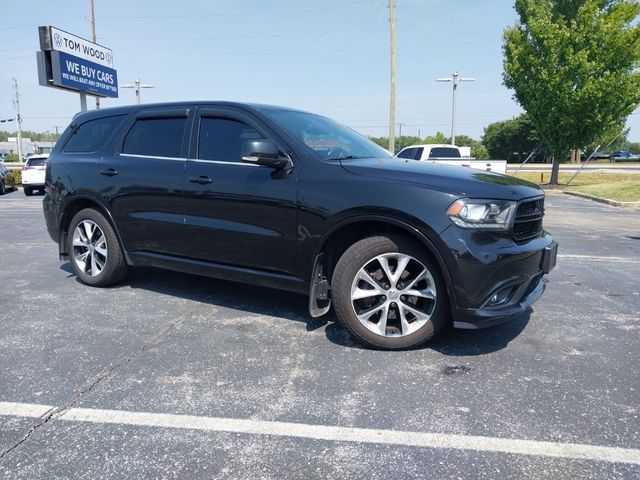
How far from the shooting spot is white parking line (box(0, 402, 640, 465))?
252 cm

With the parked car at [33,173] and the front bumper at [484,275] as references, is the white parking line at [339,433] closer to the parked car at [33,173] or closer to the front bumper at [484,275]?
the front bumper at [484,275]

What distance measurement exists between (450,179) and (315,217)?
1.00m

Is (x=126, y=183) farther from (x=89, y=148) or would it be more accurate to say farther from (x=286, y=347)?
(x=286, y=347)

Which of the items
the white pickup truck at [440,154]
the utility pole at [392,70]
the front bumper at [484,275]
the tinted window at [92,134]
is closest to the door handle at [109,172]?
the tinted window at [92,134]

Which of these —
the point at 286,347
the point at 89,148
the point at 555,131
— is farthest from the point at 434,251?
the point at 555,131

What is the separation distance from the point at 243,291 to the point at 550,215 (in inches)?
387

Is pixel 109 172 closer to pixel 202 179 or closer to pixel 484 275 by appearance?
pixel 202 179

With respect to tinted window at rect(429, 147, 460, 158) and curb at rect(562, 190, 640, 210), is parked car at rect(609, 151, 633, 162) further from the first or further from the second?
tinted window at rect(429, 147, 460, 158)

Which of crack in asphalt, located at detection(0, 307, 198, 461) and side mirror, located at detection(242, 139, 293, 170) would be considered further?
side mirror, located at detection(242, 139, 293, 170)

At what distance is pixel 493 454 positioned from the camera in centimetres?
250

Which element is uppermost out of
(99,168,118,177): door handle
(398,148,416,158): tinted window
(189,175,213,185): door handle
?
(398,148,416,158): tinted window

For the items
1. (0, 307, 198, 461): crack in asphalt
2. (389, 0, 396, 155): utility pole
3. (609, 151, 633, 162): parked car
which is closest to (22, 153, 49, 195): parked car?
(389, 0, 396, 155): utility pole

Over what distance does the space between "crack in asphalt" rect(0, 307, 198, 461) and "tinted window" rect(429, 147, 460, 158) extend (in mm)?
15668

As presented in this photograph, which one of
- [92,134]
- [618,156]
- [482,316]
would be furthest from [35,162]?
[618,156]
